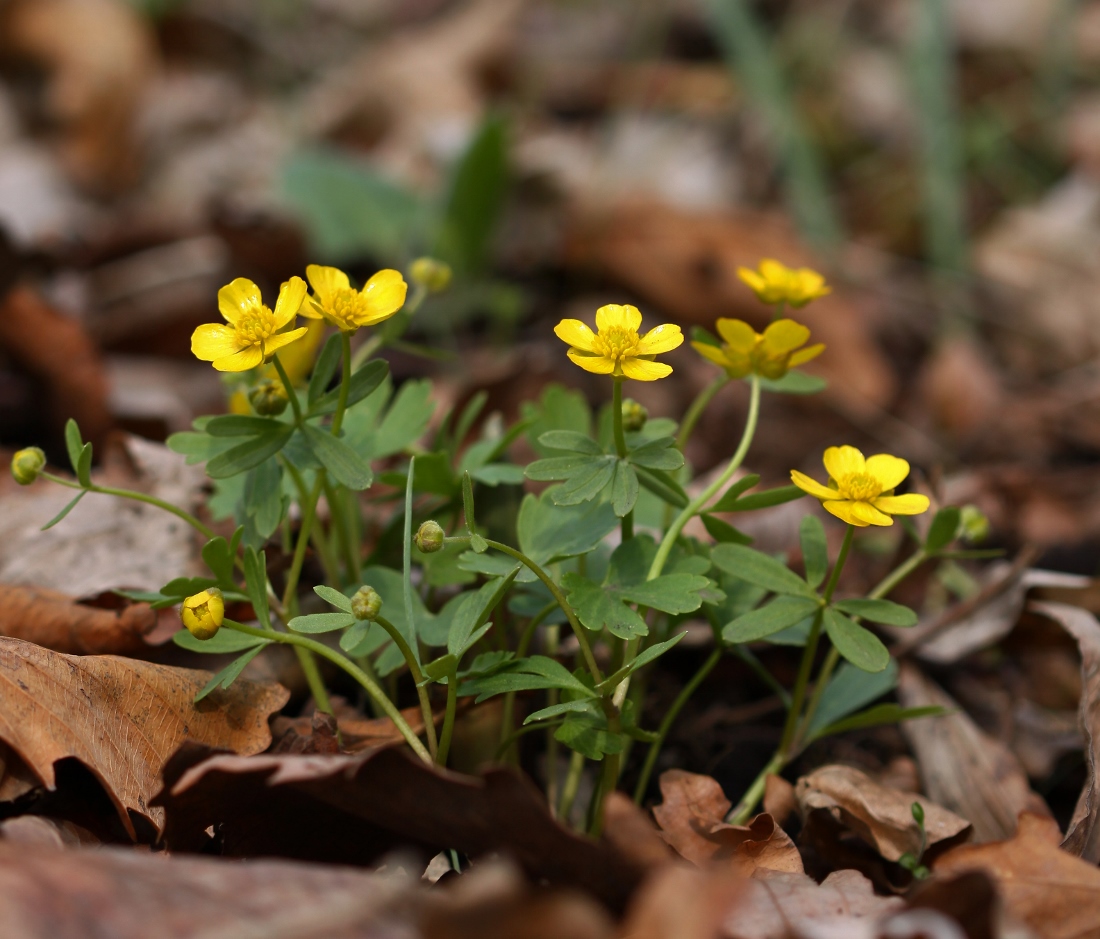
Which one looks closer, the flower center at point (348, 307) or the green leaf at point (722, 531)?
the flower center at point (348, 307)

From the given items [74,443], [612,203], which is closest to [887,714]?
[74,443]

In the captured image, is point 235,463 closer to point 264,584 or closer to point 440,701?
point 264,584

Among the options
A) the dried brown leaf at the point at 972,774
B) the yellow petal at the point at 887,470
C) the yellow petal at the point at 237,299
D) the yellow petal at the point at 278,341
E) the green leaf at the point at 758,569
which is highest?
the yellow petal at the point at 237,299

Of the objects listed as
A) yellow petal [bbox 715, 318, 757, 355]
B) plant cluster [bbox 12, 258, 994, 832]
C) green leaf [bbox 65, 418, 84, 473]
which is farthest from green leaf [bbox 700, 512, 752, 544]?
green leaf [bbox 65, 418, 84, 473]

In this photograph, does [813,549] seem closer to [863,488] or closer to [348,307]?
[863,488]

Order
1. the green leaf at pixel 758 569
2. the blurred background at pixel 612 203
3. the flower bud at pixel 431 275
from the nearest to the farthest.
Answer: the green leaf at pixel 758 569 → the flower bud at pixel 431 275 → the blurred background at pixel 612 203

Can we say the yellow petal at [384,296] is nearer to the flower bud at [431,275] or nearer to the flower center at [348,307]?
A: the flower center at [348,307]

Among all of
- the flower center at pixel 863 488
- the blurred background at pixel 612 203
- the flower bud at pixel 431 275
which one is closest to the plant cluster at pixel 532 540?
the flower center at pixel 863 488

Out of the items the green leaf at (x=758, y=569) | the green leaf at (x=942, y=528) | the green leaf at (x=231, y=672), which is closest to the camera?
the green leaf at (x=231, y=672)
